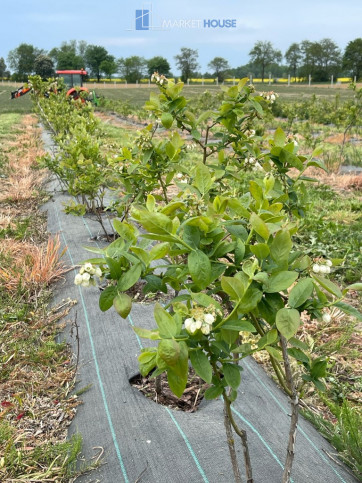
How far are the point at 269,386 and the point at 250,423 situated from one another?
17.9 inches

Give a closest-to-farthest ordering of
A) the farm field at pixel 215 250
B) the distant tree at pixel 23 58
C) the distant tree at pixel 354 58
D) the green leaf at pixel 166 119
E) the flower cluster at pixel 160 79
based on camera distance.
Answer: the farm field at pixel 215 250
the green leaf at pixel 166 119
the flower cluster at pixel 160 79
the distant tree at pixel 354 58
the distant tree at pixel 23 58

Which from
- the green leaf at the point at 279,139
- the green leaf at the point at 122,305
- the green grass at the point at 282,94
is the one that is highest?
the green grass at the point at 282,94

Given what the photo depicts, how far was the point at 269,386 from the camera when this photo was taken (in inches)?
106

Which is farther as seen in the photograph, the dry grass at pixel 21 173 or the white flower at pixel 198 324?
the dry grass at pixel 21 173

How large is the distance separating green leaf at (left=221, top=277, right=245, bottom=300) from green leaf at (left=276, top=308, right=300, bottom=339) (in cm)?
10

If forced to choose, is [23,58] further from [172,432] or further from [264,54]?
[172,432]

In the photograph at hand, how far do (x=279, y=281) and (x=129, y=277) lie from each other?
0.37 meters

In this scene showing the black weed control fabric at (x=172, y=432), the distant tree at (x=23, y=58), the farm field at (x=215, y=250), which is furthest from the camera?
A: the distant tree at (x=23, y=58)

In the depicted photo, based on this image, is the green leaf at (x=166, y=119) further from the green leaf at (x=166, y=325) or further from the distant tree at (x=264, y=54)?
the distant tree at (x=264, y=54)

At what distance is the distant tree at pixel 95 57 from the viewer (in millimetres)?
88062

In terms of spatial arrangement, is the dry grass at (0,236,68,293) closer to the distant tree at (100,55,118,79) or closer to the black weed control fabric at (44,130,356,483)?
the black weed control fabric at (44,130,356,483)

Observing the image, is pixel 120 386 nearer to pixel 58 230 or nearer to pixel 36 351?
pixel 36 351

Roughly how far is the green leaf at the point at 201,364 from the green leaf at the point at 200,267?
178 mm

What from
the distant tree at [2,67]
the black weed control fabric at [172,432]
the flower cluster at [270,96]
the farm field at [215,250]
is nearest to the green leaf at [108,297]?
the farm field at [215,250]
